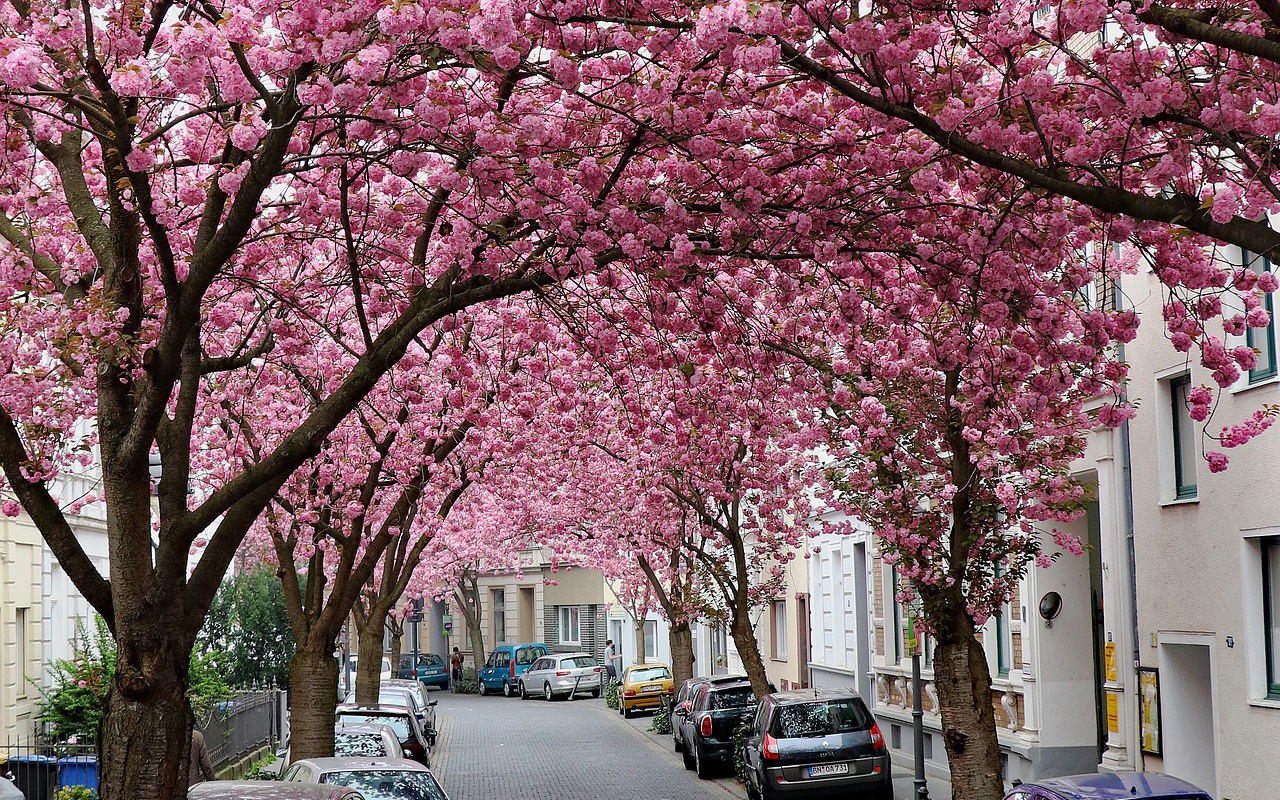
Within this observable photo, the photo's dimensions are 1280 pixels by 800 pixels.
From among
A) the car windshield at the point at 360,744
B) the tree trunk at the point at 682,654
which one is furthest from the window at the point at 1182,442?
the tree trunk at the point at 682,654

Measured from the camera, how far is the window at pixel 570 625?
70625 millimetres

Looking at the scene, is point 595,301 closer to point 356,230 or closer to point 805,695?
point 356,230

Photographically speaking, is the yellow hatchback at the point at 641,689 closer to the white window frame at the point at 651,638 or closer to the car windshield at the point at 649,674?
the car windshield at the point at 649,674

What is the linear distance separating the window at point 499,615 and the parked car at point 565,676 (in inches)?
811

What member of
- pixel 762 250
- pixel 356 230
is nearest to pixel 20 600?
pixel 356 230

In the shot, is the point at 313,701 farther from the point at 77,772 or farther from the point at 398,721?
the point at 398,721

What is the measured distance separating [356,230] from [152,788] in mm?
5031

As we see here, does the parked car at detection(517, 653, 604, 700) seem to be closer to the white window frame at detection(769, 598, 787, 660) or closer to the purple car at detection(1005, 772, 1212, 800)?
the white window frame at detection(769, 598, 787, 660)

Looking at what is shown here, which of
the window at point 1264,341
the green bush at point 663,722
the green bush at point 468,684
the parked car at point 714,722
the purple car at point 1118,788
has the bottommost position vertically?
the green bush at point 468,684

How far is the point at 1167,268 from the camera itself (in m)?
8.15

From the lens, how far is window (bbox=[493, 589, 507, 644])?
76938 mm

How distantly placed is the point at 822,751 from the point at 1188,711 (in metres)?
5.18

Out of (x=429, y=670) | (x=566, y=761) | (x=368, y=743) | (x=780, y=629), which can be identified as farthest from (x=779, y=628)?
(x=429, y=670)

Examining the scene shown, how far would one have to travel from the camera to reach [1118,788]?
960 centimetres
